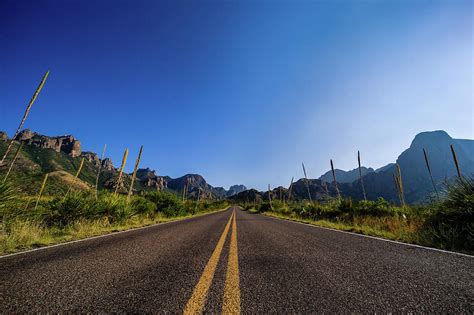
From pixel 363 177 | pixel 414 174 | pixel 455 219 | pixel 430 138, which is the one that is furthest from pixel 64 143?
pixel 430 138

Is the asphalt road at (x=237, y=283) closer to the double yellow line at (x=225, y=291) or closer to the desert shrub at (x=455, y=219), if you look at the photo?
the double yellow line at (x=225, y=291)

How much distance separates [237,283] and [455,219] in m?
6.82

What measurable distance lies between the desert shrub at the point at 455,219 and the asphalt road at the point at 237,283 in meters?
1.42

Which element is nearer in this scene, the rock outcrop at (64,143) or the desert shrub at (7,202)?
the desert shrub at (7,202)

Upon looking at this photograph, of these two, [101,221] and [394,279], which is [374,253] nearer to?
[394,279]

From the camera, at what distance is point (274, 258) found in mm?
3449

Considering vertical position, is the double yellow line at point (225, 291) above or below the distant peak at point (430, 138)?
below

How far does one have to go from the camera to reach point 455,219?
539cm

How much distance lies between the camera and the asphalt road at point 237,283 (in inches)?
66.8

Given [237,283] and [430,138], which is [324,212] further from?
[430,138]

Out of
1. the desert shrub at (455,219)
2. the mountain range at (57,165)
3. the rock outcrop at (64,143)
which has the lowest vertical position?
the desert shrub at (455,219)

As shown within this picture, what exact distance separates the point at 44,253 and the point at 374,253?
6.44m

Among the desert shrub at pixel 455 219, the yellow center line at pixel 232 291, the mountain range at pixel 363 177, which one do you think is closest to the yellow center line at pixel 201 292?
the yellow center line at pixel 232 291

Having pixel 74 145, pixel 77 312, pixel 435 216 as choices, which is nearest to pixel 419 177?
pixel 435 216
